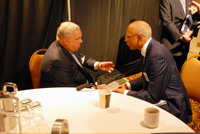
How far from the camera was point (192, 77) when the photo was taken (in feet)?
6.52

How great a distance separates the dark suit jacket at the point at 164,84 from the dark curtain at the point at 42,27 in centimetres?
146

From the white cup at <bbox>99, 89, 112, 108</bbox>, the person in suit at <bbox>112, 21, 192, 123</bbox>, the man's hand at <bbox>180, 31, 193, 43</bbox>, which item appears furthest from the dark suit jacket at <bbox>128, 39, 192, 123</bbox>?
the man's hand at <bbox>180, 31, 193, 43</bbox>

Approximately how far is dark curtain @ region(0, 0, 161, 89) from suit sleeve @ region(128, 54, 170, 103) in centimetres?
155

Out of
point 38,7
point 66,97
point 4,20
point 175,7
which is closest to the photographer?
point 66,97

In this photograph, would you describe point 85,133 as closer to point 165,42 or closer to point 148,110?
point 148,110

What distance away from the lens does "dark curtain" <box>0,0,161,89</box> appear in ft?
7.61

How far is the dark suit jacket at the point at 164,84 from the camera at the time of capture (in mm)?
1686

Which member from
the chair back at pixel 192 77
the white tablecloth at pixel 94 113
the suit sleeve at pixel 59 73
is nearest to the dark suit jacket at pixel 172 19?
the chair back at pixel 192 77

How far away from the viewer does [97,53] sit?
3426 mm

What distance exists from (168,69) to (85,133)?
1029 mm

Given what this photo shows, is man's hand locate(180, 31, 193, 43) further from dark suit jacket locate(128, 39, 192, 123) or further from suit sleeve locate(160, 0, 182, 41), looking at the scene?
dark suit jacket locate(128, 39, 192, 123)

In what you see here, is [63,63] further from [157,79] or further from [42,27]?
[42,27]

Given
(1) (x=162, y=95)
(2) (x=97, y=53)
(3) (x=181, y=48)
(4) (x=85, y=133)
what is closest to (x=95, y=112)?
(4) (x=85, y=133)

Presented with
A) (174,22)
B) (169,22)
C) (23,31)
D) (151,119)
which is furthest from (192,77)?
(23,31)
